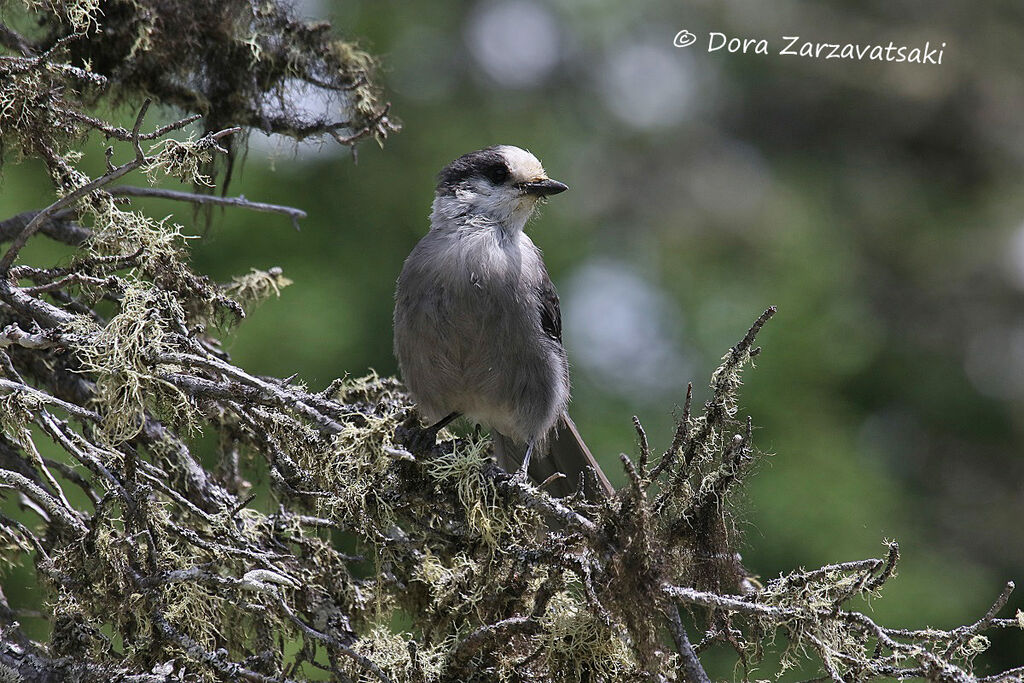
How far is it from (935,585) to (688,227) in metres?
3.42

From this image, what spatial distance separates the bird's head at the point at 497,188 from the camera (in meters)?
3.57

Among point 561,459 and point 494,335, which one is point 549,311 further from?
point 561,459

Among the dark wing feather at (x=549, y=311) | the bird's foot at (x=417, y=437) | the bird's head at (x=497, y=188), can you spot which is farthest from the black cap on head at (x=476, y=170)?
the bird's foot at (x=417, y=437)

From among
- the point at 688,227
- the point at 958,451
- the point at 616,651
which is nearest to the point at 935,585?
the point at 958,451

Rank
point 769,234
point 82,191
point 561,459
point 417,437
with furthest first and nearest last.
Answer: point 769,234 < point 561,459 < point 417,437 < point 82,191

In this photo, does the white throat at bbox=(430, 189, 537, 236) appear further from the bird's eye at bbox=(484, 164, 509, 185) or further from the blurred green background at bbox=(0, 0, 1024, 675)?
the blurred green background at bbox=(0, 0, 1024, 675)

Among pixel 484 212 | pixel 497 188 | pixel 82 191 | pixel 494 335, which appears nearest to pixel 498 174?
pixel 497 188

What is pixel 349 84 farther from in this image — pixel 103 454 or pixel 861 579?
pixel 861 579

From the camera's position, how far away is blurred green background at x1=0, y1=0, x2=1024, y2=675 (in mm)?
5613

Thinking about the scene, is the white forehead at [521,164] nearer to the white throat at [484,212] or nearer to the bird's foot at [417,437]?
the white throat at [484,212]

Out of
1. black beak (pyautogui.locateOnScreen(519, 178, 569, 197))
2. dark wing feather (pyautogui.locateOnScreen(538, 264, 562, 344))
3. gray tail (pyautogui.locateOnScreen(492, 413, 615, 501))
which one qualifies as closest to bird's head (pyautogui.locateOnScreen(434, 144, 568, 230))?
black beak (pyautogui.locateOnScreen(519, 178, 569, 197))

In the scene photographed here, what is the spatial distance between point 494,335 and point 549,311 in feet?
1.05

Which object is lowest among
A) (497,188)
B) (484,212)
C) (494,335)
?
(494,335)

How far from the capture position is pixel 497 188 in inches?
143
